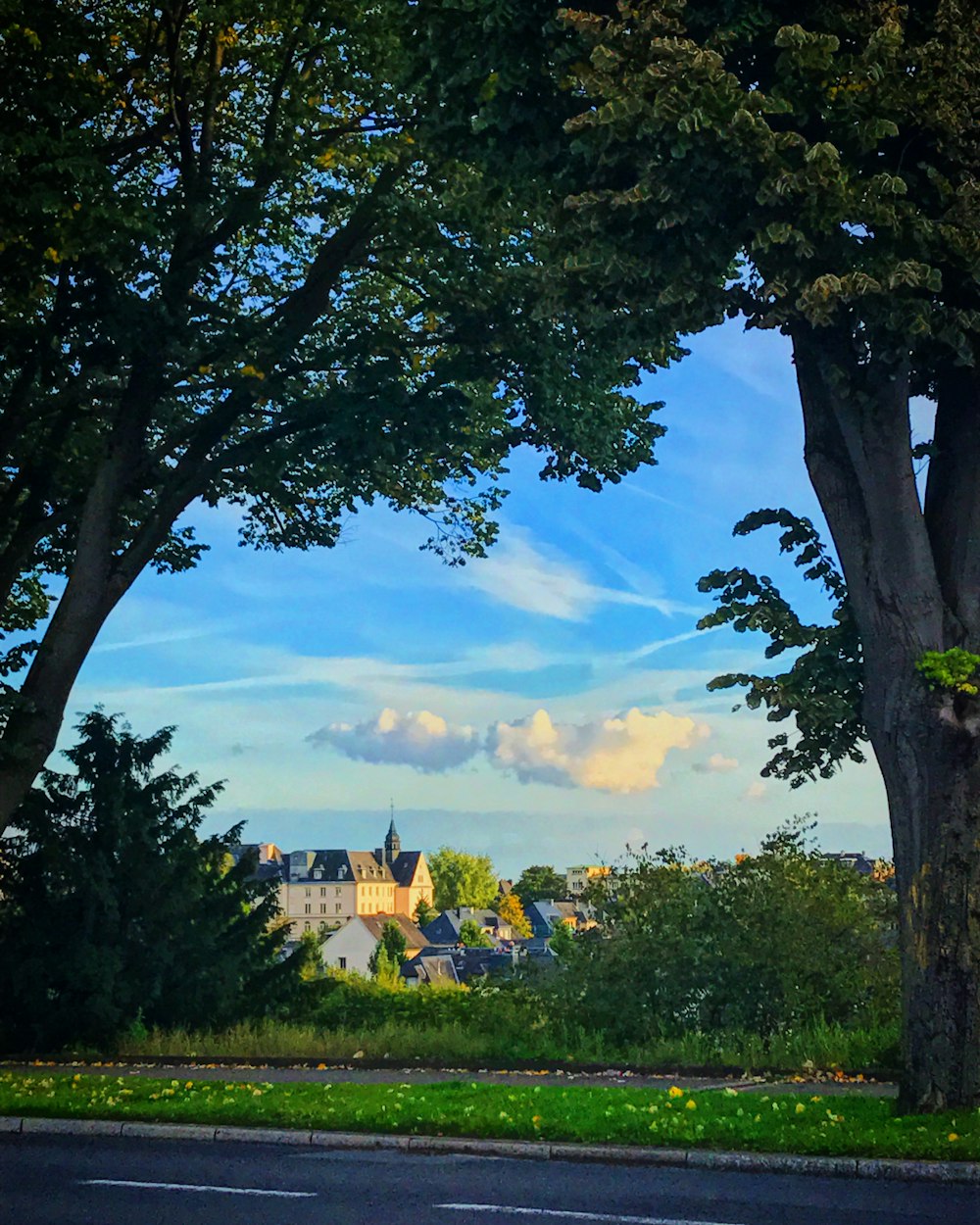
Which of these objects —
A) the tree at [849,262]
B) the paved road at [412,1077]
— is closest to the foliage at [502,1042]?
the paved road at [412,1077]

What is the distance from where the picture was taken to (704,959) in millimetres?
17531

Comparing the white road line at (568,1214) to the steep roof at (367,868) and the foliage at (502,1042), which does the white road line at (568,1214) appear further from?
the steep roof at (367,868)

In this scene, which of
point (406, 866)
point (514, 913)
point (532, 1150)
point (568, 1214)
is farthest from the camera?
point (406, 866)

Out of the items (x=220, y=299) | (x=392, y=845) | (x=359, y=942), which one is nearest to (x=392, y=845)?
(x=392, y=845)

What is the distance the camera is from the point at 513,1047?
691 inches

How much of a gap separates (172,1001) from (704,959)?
7.78 meters

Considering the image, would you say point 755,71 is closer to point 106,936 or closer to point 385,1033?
point 385,1033

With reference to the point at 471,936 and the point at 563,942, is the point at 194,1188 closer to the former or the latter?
the point at 563,942

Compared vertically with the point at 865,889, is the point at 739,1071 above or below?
below

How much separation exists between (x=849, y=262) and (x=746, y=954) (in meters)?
9.31

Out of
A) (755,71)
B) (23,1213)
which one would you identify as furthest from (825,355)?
(23,1213)

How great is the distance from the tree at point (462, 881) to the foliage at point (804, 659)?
138 metres

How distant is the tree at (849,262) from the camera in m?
10.9

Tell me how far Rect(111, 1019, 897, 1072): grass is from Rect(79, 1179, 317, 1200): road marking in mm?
6567
